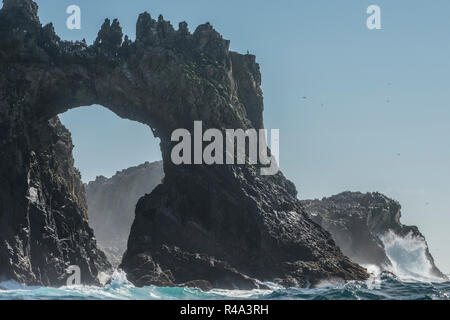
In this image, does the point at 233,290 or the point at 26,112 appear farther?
the point at 26,112

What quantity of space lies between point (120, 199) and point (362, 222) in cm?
8875

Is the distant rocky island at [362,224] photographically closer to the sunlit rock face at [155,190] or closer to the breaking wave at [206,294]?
the sunlit rock face at [155,190]

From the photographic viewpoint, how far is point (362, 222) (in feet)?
340

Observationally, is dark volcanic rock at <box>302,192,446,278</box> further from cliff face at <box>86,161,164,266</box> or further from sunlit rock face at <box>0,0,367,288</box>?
cliff face at <box>86,161,164,266</box>

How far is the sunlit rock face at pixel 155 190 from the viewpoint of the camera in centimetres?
5825

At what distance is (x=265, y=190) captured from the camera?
67.2m

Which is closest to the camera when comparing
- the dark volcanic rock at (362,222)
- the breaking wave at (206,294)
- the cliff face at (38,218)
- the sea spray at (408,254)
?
the breaking wave at (206,294)

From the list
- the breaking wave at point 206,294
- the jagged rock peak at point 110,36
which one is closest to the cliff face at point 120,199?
the jagged rock peak at point 110,36

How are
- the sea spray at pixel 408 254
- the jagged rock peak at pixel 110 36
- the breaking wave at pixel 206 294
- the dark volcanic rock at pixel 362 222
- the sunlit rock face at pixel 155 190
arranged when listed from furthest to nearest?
the sea spray at pixel 408 254, the dark volcanic rock at pixel 362 222, the jagged rock peak at pixel 110 36, the sunlit rock face at pixel 155 190, the breaking wave at pixel 206 294

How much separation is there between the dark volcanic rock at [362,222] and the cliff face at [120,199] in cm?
6606

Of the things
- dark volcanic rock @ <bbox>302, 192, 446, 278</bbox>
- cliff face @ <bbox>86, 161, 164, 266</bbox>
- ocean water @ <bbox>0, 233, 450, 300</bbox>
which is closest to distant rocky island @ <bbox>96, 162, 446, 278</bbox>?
dark volcanic rock @ <bbox>302, 192, 446, 278</bbox>
